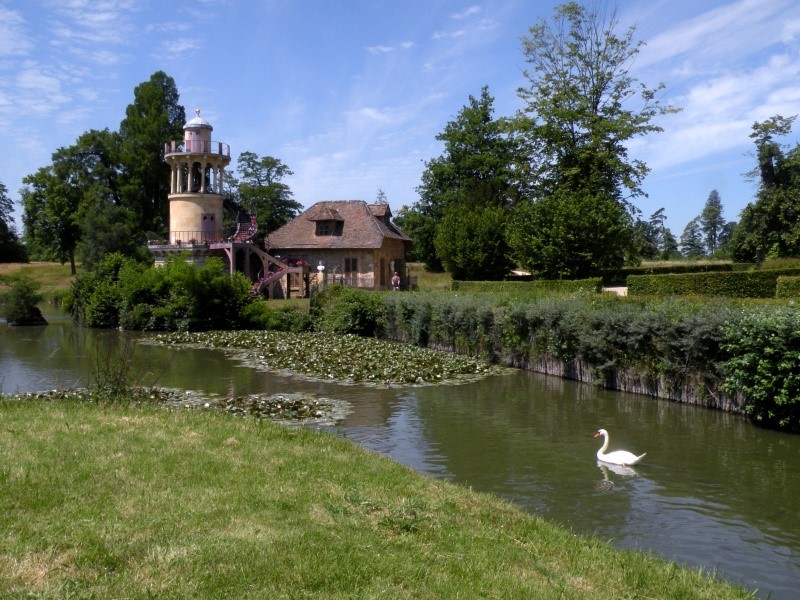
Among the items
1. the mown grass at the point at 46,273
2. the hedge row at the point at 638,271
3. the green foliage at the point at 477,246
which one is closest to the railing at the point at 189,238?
the green foliage at the point at 477,246

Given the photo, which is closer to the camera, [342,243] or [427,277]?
[342,243]

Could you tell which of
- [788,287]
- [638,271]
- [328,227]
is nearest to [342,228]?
[328,227]

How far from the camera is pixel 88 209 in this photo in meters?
62.2

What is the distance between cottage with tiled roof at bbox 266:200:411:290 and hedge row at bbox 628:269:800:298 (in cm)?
2426

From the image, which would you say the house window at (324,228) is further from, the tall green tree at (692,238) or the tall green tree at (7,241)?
the tall green tree at (692,238)

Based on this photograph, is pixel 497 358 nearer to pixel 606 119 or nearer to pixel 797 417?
pixel 797 417

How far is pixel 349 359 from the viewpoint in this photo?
25.8 metres

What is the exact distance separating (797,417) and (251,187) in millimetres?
62066

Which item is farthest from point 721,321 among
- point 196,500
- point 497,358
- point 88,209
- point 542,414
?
point 88,209

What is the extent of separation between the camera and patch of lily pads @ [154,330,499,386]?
22.7 metres

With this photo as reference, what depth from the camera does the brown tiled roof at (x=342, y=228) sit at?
5234 centimetres

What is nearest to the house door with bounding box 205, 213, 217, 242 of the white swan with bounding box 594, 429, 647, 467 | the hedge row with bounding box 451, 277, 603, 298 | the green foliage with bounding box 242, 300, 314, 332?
the green foliage with bounding box 242, 300, 314, 332

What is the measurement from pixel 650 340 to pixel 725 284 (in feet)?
38.7

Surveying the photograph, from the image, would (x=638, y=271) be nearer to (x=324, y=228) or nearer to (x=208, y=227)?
(x=324, y=228)
